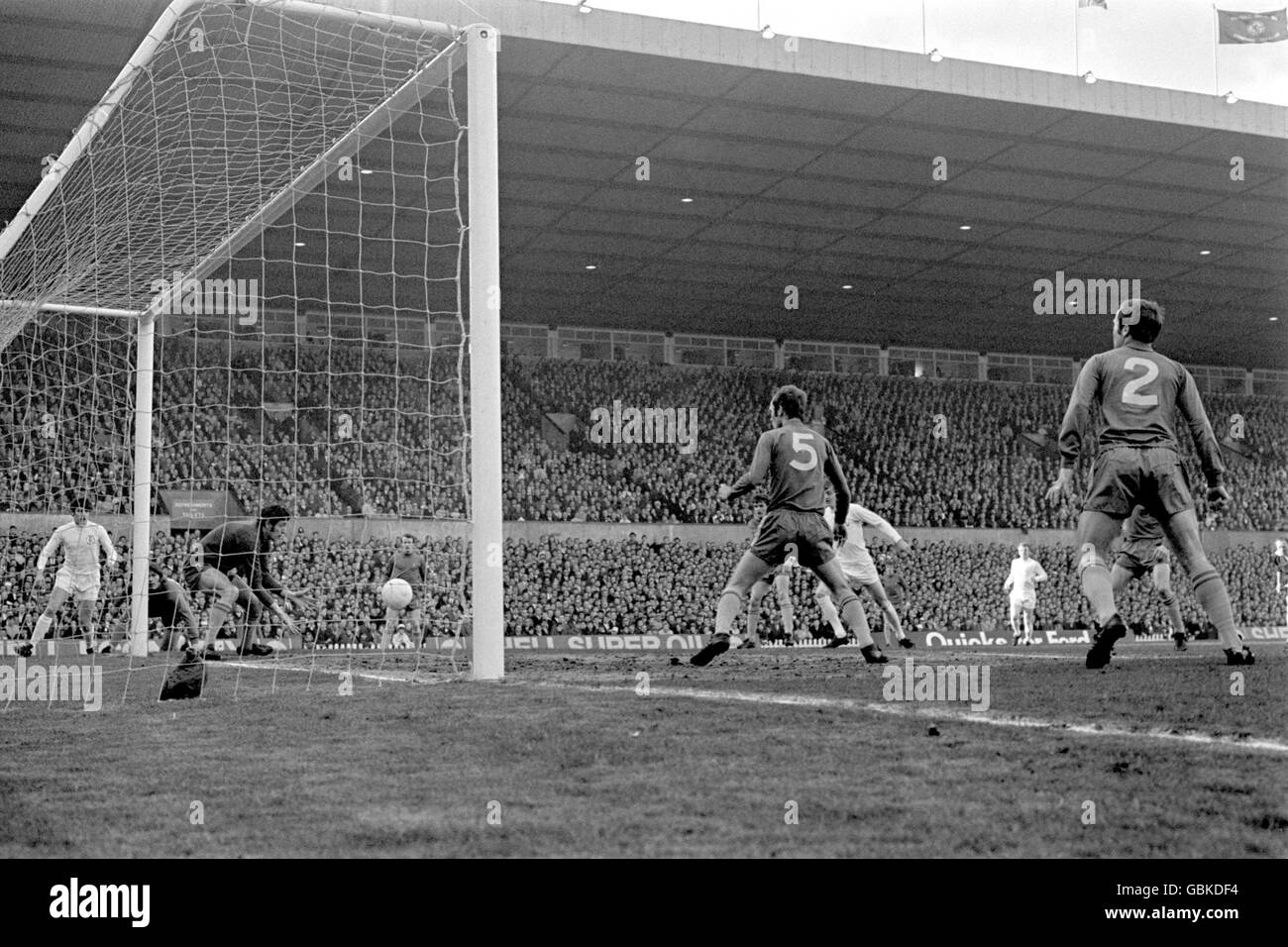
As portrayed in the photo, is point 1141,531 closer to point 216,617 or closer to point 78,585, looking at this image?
point 216,617

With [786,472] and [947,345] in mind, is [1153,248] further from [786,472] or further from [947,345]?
[786,472]

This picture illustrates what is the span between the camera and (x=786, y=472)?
9.88 metres

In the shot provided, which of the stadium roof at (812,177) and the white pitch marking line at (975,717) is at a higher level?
the stadium roof at (812,177)

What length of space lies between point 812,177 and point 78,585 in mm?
17741

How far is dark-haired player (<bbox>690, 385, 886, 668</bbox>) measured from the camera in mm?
9664

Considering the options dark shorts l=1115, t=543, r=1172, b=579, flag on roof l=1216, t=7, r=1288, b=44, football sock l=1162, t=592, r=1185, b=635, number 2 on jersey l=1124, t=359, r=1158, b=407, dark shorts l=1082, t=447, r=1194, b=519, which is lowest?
football sock l=1162, t=592, r=1185, b=635

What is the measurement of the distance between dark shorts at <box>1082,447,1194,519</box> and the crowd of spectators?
12.0 metres

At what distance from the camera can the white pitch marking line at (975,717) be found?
5594 millimetres

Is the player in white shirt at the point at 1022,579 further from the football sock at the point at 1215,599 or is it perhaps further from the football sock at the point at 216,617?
the football sock at the point at 1215,599

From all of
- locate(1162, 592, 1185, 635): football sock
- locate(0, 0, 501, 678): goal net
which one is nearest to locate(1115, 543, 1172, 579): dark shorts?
locate(1162, 592, 1185, 635): football sock

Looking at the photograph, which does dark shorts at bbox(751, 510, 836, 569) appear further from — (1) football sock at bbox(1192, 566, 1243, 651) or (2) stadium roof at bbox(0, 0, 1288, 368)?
(2) stadium roof at bbox(0, 0, 1288, 368)

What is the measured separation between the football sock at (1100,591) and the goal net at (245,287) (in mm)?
4270

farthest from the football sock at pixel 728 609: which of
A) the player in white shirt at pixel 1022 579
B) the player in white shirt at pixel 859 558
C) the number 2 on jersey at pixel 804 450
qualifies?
the player in white shirt at pixel 1022 579
